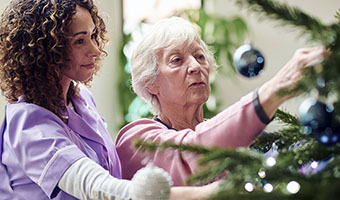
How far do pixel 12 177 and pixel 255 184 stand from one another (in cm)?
71

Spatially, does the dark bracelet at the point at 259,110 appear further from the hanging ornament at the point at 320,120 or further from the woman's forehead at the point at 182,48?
the woman's forehead at the point at 182,48

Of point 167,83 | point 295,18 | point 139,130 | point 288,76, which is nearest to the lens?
point 295,18

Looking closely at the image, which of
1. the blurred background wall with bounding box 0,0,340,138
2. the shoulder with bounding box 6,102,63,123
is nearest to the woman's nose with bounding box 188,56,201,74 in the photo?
the shoulder with bounding box 6,102,63,123

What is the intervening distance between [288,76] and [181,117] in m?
0.73

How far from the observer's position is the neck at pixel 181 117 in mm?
1384

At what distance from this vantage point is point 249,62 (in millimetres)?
734

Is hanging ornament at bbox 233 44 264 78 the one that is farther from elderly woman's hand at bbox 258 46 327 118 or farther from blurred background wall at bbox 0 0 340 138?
blurred background wall at bbox 0 0 340 138

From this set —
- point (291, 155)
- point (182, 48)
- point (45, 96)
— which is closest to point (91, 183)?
point (45, 96)

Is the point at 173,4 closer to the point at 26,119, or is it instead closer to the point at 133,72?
the point at 133,72

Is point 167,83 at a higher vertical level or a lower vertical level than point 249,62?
lower

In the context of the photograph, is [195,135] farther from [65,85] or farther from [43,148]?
[65,85]

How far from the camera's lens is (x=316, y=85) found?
499 mm

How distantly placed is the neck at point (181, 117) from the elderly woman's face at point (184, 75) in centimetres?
2

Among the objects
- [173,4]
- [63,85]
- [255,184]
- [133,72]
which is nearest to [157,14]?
[173,4]
